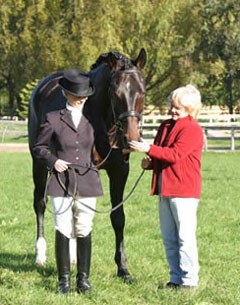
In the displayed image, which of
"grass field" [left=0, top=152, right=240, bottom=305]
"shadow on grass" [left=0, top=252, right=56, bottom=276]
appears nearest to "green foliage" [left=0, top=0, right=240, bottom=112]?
"grass field" [left=0, top=152, right=240, bottom=305]

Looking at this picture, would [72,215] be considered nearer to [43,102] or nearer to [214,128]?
[43,102]

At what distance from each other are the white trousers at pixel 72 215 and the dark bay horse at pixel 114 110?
22.1 inches

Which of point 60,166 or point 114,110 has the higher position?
point 114,110

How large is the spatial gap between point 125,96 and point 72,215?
3.50 ft

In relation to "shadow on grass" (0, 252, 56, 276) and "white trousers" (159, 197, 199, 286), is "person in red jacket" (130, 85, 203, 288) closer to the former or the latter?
"white trousers" (159, 197, 199, 286)

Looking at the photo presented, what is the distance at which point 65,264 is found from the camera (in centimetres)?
521

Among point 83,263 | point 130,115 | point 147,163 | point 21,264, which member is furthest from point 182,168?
point 21,264

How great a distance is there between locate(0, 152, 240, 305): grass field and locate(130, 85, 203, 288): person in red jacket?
41cm

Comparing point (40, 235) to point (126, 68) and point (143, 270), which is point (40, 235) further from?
point (126, 68)

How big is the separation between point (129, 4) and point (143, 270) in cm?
2676

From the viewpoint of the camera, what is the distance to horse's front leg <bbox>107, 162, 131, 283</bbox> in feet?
19.3

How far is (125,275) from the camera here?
19.3ft

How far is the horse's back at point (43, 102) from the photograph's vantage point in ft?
19.2

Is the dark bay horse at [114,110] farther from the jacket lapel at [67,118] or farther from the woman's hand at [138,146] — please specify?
the jacket lapel at [67,118]
